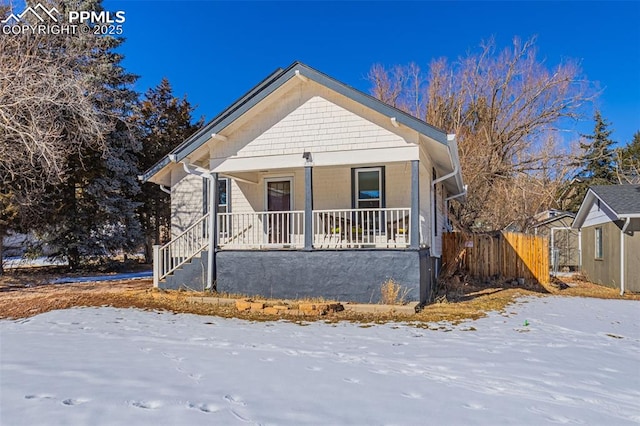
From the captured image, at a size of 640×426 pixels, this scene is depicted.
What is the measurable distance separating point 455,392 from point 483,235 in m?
12.6

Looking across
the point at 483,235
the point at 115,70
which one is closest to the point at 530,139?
the point at 483,235

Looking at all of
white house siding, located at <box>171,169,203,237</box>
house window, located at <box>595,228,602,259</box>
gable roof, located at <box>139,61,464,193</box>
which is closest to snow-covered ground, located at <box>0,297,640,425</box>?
gable roof, located at <box>139,61,464,193</box>

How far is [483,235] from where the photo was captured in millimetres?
15461

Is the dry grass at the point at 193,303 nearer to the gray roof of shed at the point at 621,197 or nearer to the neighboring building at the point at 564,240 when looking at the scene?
the gray roof of shed at the point at 621,197

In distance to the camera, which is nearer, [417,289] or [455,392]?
[455,392]

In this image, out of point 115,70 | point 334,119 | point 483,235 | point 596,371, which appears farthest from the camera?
point 115,70

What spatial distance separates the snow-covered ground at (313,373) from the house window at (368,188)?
4542mm

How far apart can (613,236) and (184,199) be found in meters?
14.2

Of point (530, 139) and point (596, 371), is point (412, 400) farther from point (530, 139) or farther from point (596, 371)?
point (530, 139)

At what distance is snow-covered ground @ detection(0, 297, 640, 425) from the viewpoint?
318cm

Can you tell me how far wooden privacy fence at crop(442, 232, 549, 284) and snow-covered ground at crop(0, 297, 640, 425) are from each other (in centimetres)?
751

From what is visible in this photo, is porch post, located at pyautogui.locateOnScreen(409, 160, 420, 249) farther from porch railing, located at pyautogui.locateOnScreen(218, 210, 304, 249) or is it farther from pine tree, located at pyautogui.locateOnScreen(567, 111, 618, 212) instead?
pine tree, located at pyautogui.locateOnScreen(567, 111, 618, 212)

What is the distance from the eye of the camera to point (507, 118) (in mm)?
22438

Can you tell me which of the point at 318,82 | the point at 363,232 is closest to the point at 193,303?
the point at 363,232
